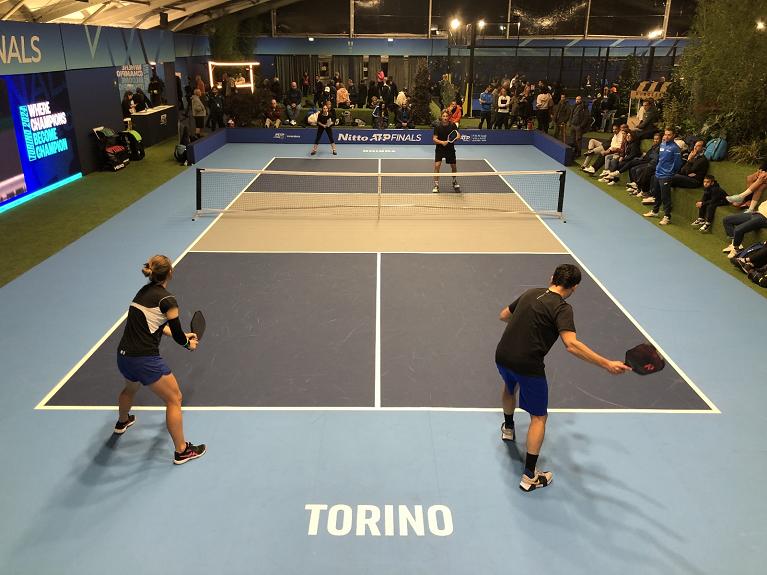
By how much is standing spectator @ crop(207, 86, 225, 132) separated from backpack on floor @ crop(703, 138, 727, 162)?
17.8 metres

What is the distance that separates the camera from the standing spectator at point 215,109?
930 inches

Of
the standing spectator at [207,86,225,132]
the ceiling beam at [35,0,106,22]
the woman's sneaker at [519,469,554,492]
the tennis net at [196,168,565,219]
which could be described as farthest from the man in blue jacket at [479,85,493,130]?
the woman's sneaker at [519,469,554,492]

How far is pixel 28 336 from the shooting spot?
301 inches

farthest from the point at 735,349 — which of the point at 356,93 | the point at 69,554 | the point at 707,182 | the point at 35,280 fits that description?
the point at 356,93

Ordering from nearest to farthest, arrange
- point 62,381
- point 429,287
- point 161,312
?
point 161,312
point 62,381
point 429,287

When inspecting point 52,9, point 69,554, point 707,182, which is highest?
point 52,9

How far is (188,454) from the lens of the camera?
537 centimetres

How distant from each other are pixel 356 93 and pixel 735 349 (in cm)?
2899

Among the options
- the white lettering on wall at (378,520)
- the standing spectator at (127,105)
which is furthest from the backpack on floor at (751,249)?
the standing spectator at (127,105)

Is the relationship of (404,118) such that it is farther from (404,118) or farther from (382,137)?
(382,137)

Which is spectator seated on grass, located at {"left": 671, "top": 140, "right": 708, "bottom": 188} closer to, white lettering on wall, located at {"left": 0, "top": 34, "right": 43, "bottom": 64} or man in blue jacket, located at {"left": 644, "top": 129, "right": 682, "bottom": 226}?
man in blue jacket, located at {"left": 644, "top": 129, "right": 682, "bottom": 226}

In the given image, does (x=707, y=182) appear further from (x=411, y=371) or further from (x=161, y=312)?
(x=161, y=312)

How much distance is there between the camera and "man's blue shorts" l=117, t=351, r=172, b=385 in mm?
4988

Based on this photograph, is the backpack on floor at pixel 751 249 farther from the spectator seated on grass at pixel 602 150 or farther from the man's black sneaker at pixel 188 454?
the man's black sneaker at pixel 188 454
